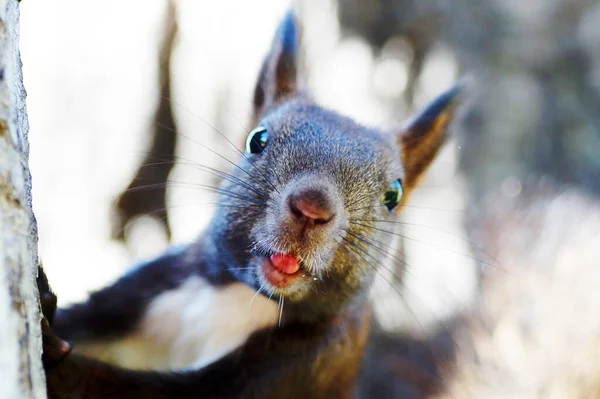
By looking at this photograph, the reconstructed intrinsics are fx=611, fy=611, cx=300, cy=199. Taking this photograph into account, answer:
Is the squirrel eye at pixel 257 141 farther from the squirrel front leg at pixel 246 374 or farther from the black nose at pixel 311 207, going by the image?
the squirrel front leg at pixel 246 374

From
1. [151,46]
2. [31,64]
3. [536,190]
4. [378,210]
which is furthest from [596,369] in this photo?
[31,64]

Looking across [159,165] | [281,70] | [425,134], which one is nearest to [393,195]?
[425,134]

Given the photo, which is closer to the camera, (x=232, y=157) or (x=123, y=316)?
(x=123, y=316)

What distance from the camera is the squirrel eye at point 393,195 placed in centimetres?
187

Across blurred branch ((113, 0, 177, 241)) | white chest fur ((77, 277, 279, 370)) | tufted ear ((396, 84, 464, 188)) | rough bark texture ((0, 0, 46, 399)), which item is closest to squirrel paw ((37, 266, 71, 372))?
rough bark texture ((0, 0, 46, 399))

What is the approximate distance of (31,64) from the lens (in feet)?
8.96

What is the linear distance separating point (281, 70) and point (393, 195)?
2.09 feet

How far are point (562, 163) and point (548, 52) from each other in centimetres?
94

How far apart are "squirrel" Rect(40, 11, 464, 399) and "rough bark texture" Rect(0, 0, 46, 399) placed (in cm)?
40

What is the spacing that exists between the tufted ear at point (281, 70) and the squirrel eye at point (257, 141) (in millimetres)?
312

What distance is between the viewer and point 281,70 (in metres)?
2.18

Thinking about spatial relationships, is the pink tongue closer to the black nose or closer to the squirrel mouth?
the squirrel mouth

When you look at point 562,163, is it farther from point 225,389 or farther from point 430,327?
point 225,389

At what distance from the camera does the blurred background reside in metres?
2.88
